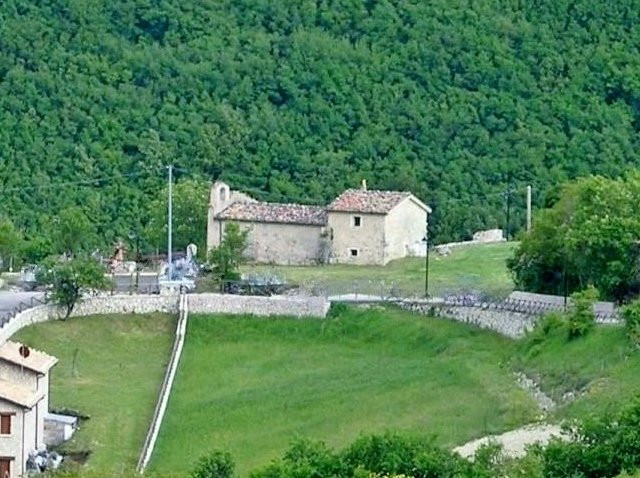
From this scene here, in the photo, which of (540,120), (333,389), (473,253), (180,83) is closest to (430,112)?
(540,120)

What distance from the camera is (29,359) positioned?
64.1 meters

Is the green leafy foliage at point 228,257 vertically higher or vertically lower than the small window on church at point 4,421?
higher

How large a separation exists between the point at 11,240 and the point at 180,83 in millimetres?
34754

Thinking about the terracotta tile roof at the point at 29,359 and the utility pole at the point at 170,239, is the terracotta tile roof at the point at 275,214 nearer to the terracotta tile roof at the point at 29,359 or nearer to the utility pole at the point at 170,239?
the utility pole at the point at 170,239

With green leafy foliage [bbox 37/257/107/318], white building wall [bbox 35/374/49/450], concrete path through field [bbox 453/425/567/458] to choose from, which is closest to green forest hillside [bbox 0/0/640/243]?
green leafy foliage [bbox 37/257/107/318]

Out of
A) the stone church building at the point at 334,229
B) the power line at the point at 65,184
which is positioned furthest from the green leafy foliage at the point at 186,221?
the power line at the point at 65,184

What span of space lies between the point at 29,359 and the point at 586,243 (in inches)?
622

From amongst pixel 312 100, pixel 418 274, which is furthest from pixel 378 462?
pixel 312 100

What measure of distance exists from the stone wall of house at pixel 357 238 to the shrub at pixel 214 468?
35011 millimetres

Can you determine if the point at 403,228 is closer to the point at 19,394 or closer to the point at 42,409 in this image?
the point at 42,409

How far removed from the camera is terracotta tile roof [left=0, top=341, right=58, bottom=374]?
63.1 meters

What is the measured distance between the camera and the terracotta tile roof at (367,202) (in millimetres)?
86688

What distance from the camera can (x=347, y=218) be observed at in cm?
8694

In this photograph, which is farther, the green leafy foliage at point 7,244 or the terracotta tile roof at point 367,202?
the green leafy foliage at point 7,244
